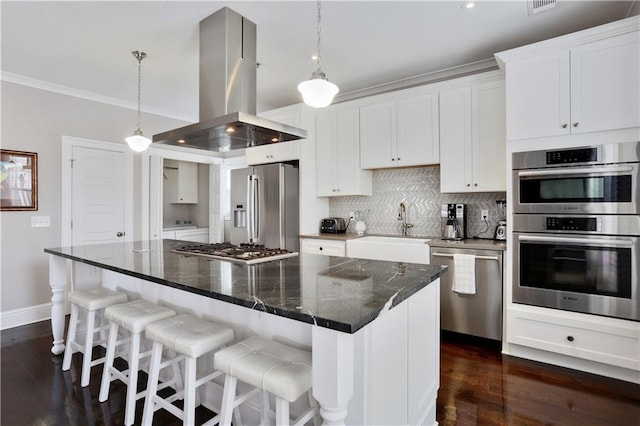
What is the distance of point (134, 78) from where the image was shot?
369 cm

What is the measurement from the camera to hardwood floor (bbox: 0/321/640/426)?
1.96 metres

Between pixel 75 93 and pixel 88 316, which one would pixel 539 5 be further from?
pixel 75 93

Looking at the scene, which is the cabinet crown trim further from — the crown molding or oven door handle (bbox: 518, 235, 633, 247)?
the crown molding

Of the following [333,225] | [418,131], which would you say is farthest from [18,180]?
[418,131]

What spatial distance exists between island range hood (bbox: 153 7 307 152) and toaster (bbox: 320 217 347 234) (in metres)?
1.74

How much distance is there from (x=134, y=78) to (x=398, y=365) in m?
3.93

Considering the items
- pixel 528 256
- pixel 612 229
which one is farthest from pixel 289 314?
pixel 612 229

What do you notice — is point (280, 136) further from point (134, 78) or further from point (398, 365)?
point (134, 78)

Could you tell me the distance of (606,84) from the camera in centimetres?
239

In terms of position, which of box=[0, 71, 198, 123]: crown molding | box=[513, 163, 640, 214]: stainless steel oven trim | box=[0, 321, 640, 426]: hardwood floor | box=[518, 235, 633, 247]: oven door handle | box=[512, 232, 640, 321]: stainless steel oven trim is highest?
box=[0, 71, 198, 123]: crown molding

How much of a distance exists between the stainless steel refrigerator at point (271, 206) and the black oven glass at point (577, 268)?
246 cm

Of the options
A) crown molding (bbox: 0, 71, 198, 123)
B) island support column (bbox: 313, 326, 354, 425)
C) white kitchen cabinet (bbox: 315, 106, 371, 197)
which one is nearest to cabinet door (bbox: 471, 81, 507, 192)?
white kitchen cabinet (bbox: 315, 106, 371, 197)

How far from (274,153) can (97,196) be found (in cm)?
233

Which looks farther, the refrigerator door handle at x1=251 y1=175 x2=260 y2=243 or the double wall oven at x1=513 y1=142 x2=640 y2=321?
the refrigerator door handle at x1=251 y1=175 x2=260 y2=243
